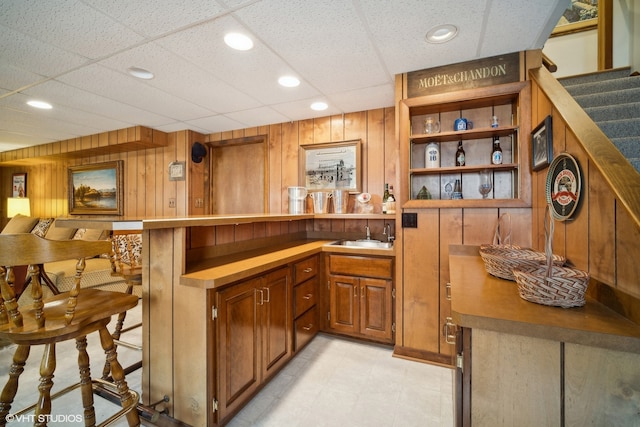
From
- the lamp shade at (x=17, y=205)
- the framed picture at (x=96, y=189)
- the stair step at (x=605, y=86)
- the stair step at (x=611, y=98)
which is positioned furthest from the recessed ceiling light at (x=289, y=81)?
the lamp shade at (x=17, y=205)

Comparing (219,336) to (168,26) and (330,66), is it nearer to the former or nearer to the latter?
(168,26)

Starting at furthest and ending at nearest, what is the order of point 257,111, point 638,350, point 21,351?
1. point 257,111
2. point 21,351
3. point 638,350

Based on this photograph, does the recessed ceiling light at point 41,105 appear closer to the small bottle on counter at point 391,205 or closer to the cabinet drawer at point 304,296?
the cabinet drawer at point 304,296

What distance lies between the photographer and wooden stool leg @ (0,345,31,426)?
120cm

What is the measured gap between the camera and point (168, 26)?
5.41 ft

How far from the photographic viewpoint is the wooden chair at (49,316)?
1.03m

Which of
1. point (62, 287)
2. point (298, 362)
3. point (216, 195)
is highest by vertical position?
point (216, 195)

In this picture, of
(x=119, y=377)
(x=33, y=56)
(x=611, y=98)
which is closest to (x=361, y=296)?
(x=119, y=377)

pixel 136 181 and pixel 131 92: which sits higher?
pixel 131 92

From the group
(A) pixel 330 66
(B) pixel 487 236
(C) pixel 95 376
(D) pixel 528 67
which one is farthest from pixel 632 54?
(C) pixel 95 376

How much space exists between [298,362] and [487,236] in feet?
5.92

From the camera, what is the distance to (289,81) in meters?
2.39

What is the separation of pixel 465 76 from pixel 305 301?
2240 millimetres

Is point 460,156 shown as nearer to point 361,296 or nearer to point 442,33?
point 442,33
